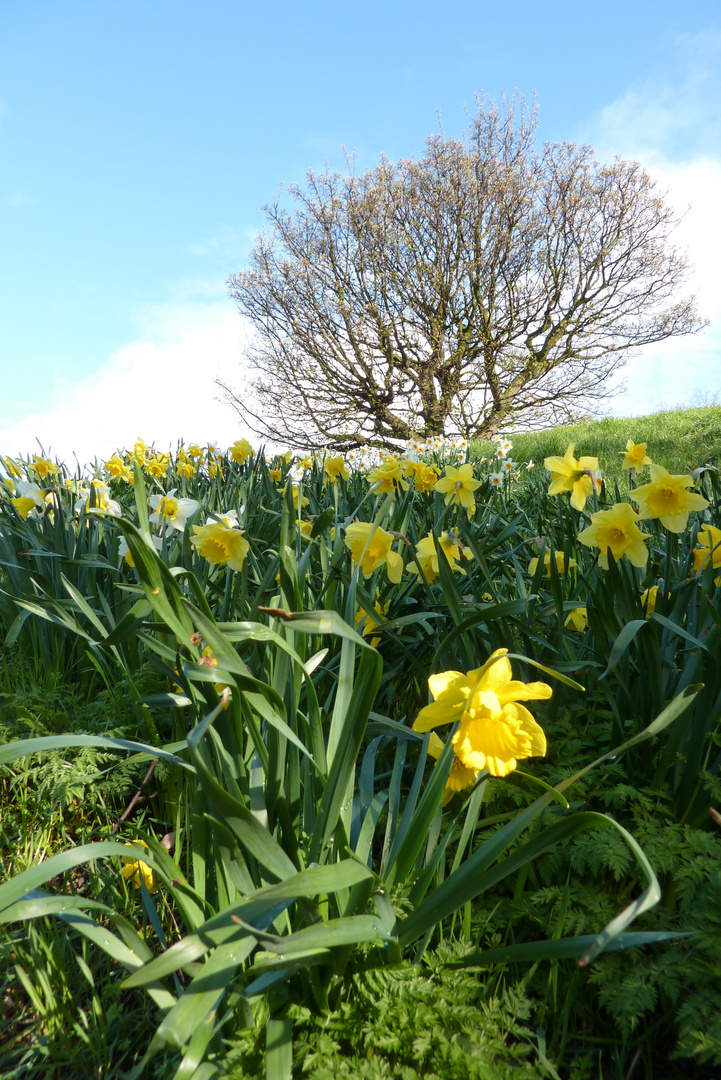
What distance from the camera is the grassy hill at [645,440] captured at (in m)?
7.59

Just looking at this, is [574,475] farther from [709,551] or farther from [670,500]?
[709,551]

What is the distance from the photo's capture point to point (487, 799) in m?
1.23

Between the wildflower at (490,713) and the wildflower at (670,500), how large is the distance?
819 millimetres

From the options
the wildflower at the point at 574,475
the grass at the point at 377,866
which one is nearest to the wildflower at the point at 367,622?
the grass at the point at 377,866

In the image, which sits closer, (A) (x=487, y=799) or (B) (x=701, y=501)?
(A) (x=487, y=799)

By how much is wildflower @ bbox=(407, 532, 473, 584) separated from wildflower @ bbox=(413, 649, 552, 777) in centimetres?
58

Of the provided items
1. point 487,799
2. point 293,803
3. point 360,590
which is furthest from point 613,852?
point 360,590

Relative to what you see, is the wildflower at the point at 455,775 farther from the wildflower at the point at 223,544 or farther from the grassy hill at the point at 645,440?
the grassy hill at the point at 645,440

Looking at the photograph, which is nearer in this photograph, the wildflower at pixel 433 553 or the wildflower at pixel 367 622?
the wildflower at pixel 367 622

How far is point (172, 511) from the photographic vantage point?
7.37ft

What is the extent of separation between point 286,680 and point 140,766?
0.81m

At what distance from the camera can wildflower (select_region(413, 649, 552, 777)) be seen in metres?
0.97

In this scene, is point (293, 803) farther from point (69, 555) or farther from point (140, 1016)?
point (69, 555)

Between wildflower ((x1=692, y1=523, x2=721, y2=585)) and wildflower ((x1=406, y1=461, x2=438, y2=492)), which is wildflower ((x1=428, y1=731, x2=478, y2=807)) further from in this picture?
wildflower ((x1=406, y1=461, x2=438, y2=492))
